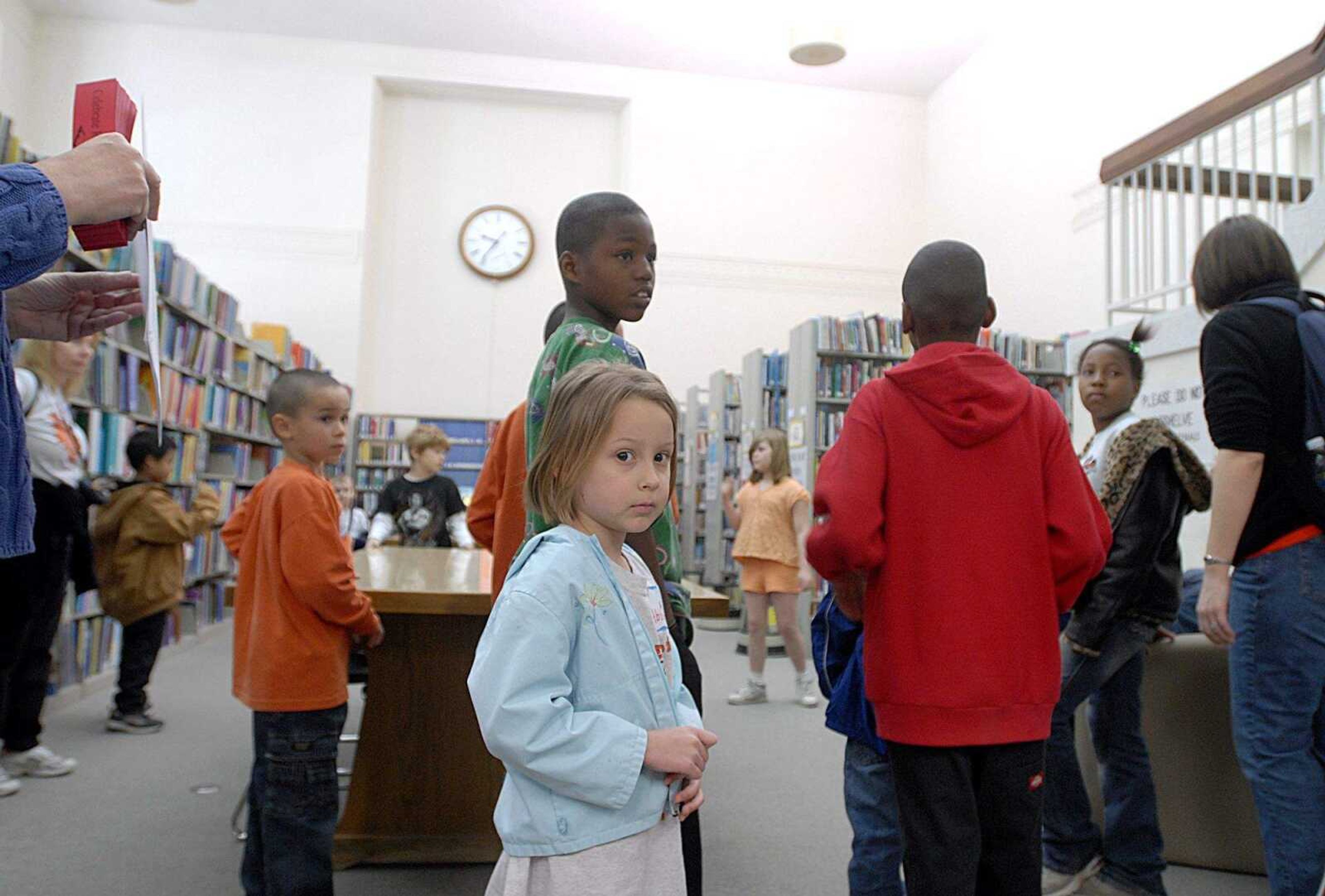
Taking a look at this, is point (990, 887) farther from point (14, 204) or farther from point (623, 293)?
point (14, 204)

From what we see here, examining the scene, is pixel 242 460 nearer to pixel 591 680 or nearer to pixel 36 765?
pixel 36 765

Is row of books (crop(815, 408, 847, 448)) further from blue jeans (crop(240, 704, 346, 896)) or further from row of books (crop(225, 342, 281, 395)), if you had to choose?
blue jeans (crop(240, 704, 346, 896))

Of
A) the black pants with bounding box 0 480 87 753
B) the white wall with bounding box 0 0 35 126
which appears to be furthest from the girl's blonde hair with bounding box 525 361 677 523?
the white wall with bounding box 0 0 35 126

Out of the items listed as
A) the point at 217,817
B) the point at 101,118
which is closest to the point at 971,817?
the point at 101,118

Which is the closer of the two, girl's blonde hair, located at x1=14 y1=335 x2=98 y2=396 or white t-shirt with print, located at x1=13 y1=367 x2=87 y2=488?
white t-shirt with print, located at x1=13 y1=367 x2=87 y2=488

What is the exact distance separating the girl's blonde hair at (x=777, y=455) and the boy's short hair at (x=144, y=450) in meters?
2.96

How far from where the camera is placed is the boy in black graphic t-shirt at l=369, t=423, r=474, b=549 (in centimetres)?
470

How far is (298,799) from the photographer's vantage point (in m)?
1.85

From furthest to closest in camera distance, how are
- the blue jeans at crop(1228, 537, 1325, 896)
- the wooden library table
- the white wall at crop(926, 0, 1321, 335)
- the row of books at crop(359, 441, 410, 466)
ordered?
the row of books at crop(359, 441, 410, 466)
the white wall at crop(926, 0, 1321, 335)
the wooden library table
the blue jeans at crop(1228, 537, 1325, 896)

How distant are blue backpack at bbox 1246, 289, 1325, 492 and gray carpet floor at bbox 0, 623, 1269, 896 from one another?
1179 millimetres

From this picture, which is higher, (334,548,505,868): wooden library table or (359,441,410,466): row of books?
(359,441,410,466): row of books

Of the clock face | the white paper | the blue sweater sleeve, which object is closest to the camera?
the blue sweater sleeve

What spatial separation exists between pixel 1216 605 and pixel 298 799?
182 centimetres

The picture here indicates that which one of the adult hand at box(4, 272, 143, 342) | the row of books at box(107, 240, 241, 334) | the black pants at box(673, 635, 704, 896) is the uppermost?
the row of books at box(107, 240, 241, 334)
